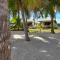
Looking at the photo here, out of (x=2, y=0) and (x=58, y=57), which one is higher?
(x=2, y=0)

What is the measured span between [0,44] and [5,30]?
23 centimetres

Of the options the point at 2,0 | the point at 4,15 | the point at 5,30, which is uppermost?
the point at 2,0

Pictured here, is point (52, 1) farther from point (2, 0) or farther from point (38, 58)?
point (2, 0)

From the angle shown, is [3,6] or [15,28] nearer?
[3,6]

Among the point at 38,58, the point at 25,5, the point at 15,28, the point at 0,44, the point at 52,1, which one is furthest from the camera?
the point at 15,28

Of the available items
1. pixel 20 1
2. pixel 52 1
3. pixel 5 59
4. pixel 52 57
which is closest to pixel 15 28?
pixel 52 1

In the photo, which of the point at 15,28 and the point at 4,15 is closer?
the point at 4,15

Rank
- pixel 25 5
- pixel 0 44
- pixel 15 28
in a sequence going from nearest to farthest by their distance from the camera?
pixel 0 44
pixel 25 5
pixel 15 28

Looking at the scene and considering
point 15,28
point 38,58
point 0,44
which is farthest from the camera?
point 15,28

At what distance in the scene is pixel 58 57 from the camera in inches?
444

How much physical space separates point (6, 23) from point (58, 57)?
837 cm

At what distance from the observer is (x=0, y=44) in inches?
125

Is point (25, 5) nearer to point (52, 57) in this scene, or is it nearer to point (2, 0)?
point (52, 57)

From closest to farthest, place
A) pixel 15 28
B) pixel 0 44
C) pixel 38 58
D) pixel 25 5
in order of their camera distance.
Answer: pixel 0 44 → pixel 38 58 → pixel 25 5 → pixel 15 28
